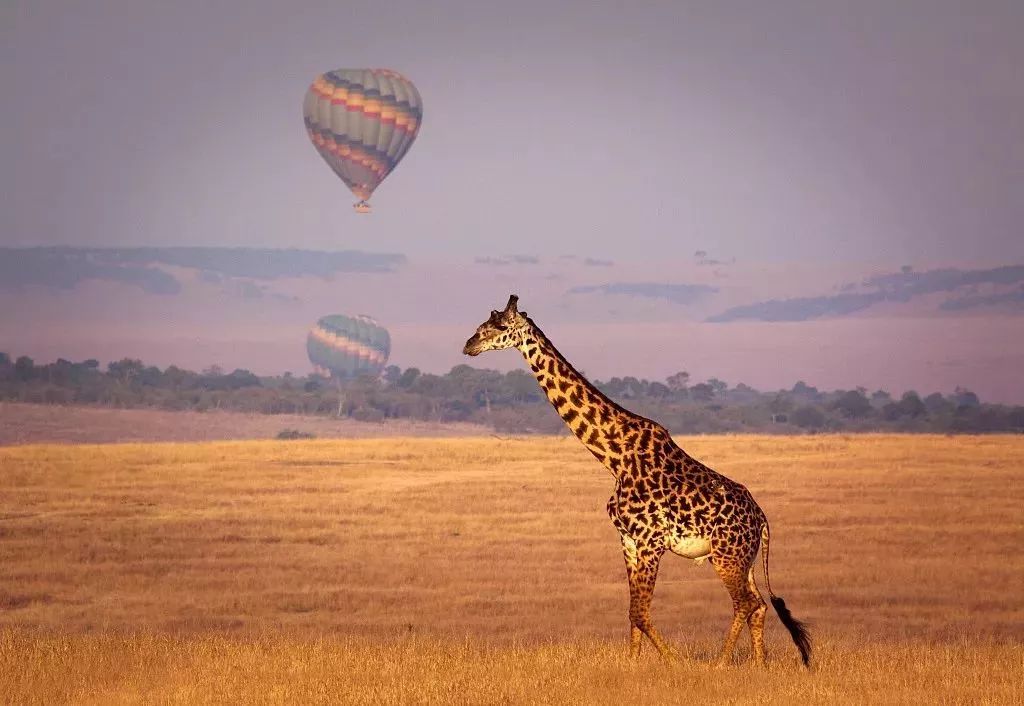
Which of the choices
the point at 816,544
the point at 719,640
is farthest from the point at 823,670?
the point at 816,544

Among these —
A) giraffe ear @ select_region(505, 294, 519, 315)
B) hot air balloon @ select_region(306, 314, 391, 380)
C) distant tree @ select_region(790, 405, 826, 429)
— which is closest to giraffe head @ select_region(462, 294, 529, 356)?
giraffe ear @ select_region(505, 294, 519, 315)

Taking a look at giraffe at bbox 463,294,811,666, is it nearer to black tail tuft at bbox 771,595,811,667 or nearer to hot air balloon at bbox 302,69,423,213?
black tail tuft at bbox 771,595,811,667

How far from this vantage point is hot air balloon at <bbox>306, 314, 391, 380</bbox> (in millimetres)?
146000

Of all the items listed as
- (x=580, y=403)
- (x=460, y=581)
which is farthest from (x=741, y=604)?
(x=460, y=581)

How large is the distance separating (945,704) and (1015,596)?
13.8m

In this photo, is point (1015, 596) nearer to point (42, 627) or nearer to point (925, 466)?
point (42, 627)

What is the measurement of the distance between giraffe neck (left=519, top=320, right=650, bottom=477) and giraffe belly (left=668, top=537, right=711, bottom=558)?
81cm

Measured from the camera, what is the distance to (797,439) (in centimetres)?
7462

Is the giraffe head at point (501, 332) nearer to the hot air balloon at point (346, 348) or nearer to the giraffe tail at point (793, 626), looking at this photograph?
the giraffe tail at point (793, 626)

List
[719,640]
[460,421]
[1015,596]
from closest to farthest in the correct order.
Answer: [719,640] → [1015,596] → [460,421]

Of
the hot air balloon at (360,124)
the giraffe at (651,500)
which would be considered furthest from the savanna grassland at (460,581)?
the hot air balloon at (360,124)

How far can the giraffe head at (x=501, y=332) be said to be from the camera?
13.6 meters

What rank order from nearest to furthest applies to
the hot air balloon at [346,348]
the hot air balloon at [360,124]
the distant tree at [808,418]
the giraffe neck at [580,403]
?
the giraffe neck at [580,403]
the hot air balloon at [360,124]
the distant tree at [808,418]
the hot air balloon at [346,348]

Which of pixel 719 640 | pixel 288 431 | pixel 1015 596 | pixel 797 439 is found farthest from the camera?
pixel 288 431
